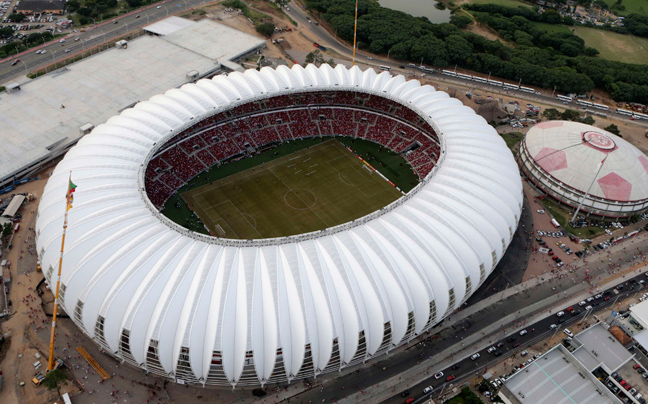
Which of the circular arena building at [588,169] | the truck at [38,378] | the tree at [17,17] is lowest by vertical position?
the truck at [38,378]

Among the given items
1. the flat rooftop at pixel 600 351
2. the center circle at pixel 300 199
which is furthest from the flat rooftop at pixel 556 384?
the center circle at pixel 300 199

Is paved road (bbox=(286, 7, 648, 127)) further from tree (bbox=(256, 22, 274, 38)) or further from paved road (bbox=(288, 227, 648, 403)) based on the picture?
paved road (bbox=(288, 227, 648, 403))

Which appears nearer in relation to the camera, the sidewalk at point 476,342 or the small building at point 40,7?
the sidewalk at point 476,342

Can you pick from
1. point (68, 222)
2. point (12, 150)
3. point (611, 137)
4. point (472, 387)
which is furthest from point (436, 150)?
point (12, 150)

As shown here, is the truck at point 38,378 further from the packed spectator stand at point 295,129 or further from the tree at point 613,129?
the tree at point 613,129

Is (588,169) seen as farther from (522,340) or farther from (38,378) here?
(38,378)

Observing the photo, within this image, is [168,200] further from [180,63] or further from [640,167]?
[640,167]

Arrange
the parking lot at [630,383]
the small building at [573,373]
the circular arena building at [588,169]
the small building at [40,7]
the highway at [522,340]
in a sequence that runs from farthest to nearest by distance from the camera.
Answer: the small building at [40,7] < the circular arena building at [588,169] < the highway at [522,340] < the parking lot at [630,383] < the small building at [573,373]
